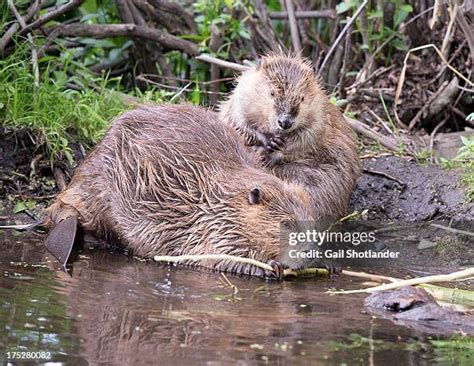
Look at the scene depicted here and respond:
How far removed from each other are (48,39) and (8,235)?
1559mm

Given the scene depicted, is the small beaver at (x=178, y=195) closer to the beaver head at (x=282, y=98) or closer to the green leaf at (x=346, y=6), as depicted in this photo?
the beaver head at (x=282, y=98)

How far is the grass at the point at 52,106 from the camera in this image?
16.3 feet

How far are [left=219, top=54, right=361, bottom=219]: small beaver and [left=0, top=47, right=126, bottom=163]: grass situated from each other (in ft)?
2.48

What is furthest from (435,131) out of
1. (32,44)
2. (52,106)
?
(32,44)

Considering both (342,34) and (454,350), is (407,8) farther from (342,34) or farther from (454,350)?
(454,350)

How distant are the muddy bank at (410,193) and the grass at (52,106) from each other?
4.45 feet

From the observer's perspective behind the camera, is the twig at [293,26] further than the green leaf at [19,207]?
Yes

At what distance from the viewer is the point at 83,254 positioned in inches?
167

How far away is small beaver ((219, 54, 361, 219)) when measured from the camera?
15.4ft

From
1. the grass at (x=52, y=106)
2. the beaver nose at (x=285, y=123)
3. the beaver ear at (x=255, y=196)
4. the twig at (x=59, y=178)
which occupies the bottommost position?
the beaver ear at (x=255, y=196)

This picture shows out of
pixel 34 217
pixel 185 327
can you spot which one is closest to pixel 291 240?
pixel 185 327

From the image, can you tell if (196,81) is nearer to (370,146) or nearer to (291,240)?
(370,146)

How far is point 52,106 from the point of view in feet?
16.7

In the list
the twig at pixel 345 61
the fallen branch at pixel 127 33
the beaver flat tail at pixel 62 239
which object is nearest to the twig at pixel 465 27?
the twig at pixel 345 61
